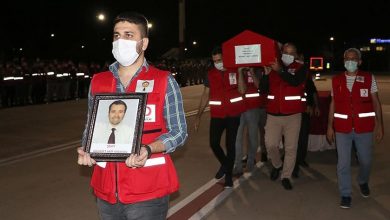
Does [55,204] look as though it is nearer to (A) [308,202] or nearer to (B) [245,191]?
(B) [245,191]

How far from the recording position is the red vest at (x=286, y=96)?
7.67 meters

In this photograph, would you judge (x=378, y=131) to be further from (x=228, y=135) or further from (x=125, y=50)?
(x=125, y=50)

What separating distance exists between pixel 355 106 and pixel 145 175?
13.8ft

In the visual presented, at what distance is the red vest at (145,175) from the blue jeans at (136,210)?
40mm

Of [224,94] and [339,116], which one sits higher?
[224,94]

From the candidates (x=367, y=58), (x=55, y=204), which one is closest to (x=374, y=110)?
(x=55, y=204)

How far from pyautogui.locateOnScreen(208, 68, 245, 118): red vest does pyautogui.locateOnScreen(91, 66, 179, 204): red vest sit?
4.54 metres

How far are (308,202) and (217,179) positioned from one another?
163cm

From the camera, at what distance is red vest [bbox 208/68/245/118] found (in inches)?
305

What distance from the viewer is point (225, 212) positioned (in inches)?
254

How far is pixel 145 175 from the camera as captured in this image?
10.3 feet

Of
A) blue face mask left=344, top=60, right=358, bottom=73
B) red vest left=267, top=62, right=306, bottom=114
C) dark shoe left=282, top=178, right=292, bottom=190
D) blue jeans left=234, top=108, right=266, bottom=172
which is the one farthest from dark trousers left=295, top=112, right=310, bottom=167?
blue face mask left=344, top=60, right=358, bottom=73

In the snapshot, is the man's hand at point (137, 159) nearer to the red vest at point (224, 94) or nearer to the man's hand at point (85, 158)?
the man's hand at point (85, 158)

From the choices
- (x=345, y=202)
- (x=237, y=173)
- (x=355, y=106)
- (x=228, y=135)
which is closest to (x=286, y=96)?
(x=228, y=135)
